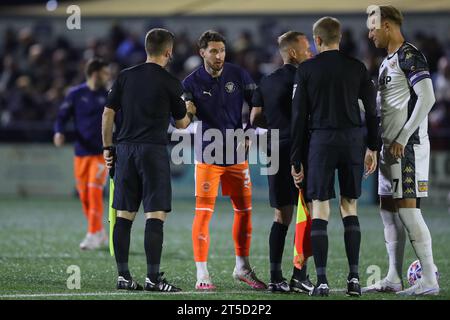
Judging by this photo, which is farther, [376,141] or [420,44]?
[420,44]

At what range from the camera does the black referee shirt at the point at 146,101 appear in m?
8.28

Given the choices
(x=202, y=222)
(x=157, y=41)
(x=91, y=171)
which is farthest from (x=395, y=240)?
(x=91, y=171)

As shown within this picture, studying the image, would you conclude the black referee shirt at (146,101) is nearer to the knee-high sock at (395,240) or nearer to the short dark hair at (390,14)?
the short dark hair at (390,14)

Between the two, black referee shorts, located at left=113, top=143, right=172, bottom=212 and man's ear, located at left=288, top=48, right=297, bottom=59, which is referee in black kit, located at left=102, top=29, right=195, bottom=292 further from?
man's ear, located at left=288, top=48, right=297, bottom=59

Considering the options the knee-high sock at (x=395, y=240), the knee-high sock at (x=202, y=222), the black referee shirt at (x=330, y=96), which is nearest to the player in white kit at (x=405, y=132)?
the knee-high sock at (x=395, y=240)

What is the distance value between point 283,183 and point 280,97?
2.46 ft

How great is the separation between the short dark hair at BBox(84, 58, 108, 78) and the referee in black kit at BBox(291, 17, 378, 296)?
5.01m

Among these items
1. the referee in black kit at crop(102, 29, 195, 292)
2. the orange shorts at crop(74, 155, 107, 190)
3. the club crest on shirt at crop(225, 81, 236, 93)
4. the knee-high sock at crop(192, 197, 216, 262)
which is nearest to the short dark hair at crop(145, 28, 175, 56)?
the referee in black kit at crop(102, 29, 195, 292)

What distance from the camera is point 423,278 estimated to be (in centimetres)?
822

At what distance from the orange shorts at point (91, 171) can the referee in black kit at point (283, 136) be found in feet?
14.6

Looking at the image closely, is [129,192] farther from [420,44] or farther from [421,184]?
[420,44]

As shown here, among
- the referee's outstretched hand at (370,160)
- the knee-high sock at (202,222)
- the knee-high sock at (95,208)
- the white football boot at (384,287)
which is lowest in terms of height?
the white football boot at (384,287)

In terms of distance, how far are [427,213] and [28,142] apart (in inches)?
330
